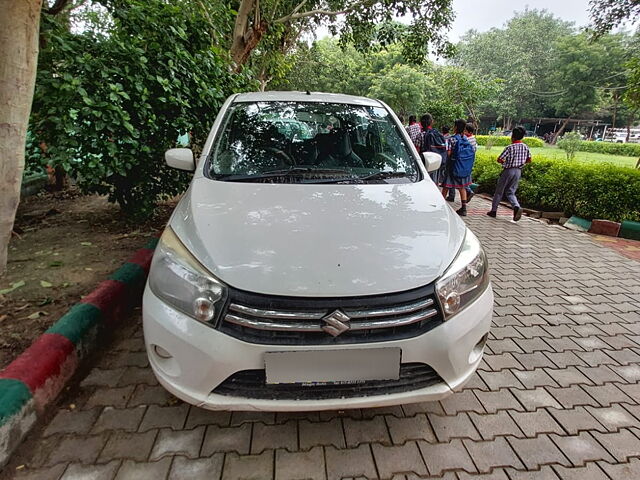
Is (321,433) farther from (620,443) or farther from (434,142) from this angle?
(434,142)

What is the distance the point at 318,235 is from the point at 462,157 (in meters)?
5.19

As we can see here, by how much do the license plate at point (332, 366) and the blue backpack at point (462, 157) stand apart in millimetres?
5399

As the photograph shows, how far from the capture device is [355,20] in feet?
28.9

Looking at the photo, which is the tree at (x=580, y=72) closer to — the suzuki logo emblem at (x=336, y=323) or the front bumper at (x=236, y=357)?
the front bumper at (x=236, y=357)

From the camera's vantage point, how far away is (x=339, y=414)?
1.98m

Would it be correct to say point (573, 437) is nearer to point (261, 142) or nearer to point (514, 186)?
point (261, 142)

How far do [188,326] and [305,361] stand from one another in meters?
0.50

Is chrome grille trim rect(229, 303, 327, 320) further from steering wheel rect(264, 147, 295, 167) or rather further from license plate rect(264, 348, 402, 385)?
steering wheel rect(264, 147, 295, 167)

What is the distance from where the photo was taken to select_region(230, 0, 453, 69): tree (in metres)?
7.43

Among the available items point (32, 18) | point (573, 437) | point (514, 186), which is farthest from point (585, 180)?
point (32, 18)

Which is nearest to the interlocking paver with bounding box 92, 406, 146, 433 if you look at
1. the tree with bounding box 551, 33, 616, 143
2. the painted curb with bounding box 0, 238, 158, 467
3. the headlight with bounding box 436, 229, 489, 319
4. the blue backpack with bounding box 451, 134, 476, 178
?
the painted curb with bounding box 0, 238, 158, 467

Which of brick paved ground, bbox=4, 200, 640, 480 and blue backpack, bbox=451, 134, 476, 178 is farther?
blue backpack, bbox=451, 134, 476, 178

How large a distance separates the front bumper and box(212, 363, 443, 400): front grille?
0.02 m

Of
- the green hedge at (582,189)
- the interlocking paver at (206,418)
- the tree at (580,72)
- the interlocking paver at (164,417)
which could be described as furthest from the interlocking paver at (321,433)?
the tree at (580,72)
